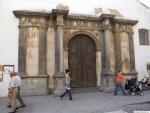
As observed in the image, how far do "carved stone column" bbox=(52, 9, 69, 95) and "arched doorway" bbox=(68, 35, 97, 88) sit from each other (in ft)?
4.00

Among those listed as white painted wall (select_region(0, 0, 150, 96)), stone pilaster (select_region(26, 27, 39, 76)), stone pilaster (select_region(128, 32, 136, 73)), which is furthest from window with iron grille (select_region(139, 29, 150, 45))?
stone pilaster (select_region(26, 27, 39, 76))

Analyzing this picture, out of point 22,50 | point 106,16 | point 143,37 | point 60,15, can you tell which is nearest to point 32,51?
point 22,50

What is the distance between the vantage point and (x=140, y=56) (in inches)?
639

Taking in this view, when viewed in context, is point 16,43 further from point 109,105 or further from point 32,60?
point 109,105

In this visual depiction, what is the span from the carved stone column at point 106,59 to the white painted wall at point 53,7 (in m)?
1.60

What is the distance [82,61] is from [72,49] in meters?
1.05

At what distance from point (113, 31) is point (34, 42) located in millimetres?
5654

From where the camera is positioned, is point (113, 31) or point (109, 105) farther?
point (113, 31)

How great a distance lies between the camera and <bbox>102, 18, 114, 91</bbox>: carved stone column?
46.3ft

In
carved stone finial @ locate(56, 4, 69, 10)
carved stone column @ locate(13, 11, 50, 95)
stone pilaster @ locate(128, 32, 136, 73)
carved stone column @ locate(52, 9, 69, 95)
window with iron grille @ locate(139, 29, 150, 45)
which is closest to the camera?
carved stone column @ locate(52, 9, 69, 95)

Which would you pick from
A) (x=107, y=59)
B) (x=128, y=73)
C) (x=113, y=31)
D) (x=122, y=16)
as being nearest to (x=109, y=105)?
(x=107, y=59)

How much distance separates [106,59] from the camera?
1454 centimetres

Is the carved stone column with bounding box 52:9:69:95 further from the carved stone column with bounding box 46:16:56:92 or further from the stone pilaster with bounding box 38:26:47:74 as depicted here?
the stone pilaster with bounding box 38:26:47:74

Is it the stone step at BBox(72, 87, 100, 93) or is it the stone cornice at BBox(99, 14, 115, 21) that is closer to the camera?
the stone step at BBox(72, 87, 100, 93)
